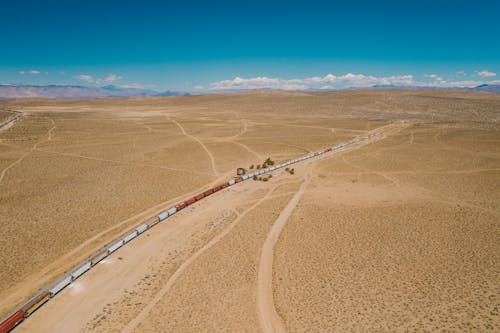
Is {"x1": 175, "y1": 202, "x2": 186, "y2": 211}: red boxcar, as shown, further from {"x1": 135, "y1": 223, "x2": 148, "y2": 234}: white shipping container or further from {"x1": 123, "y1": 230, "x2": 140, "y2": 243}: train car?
{"x1": 123, "y1": 230, "x2": 140, "y2": 243}: train car

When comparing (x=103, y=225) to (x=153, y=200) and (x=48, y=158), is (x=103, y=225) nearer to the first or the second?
(x=153, y=200)

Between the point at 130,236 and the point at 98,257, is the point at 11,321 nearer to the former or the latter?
the point at 98,257

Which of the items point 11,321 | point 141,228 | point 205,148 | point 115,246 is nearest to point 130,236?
point 141,228

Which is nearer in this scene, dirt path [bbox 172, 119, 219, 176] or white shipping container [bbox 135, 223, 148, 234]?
white shipping container [bbox 135, 223, 148, 234]

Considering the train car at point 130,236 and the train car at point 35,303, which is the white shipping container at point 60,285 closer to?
the train car at point 35,303

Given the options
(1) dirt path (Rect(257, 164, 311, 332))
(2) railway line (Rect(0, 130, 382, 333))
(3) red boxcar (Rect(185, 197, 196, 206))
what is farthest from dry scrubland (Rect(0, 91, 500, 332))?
(3) red boxcar (Rect(185, 197, 196, 206))

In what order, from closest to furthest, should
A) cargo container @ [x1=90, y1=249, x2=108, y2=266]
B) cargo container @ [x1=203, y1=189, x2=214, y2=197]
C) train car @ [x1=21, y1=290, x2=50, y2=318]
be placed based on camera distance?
train car @ [x1=21, y1=290, x2=50, y2=318] → cargo container @ [x1=90, y1=249, x2=108, y2=266] → cargo container @ [x1=203, y1=189, x2=214, y2=197]
